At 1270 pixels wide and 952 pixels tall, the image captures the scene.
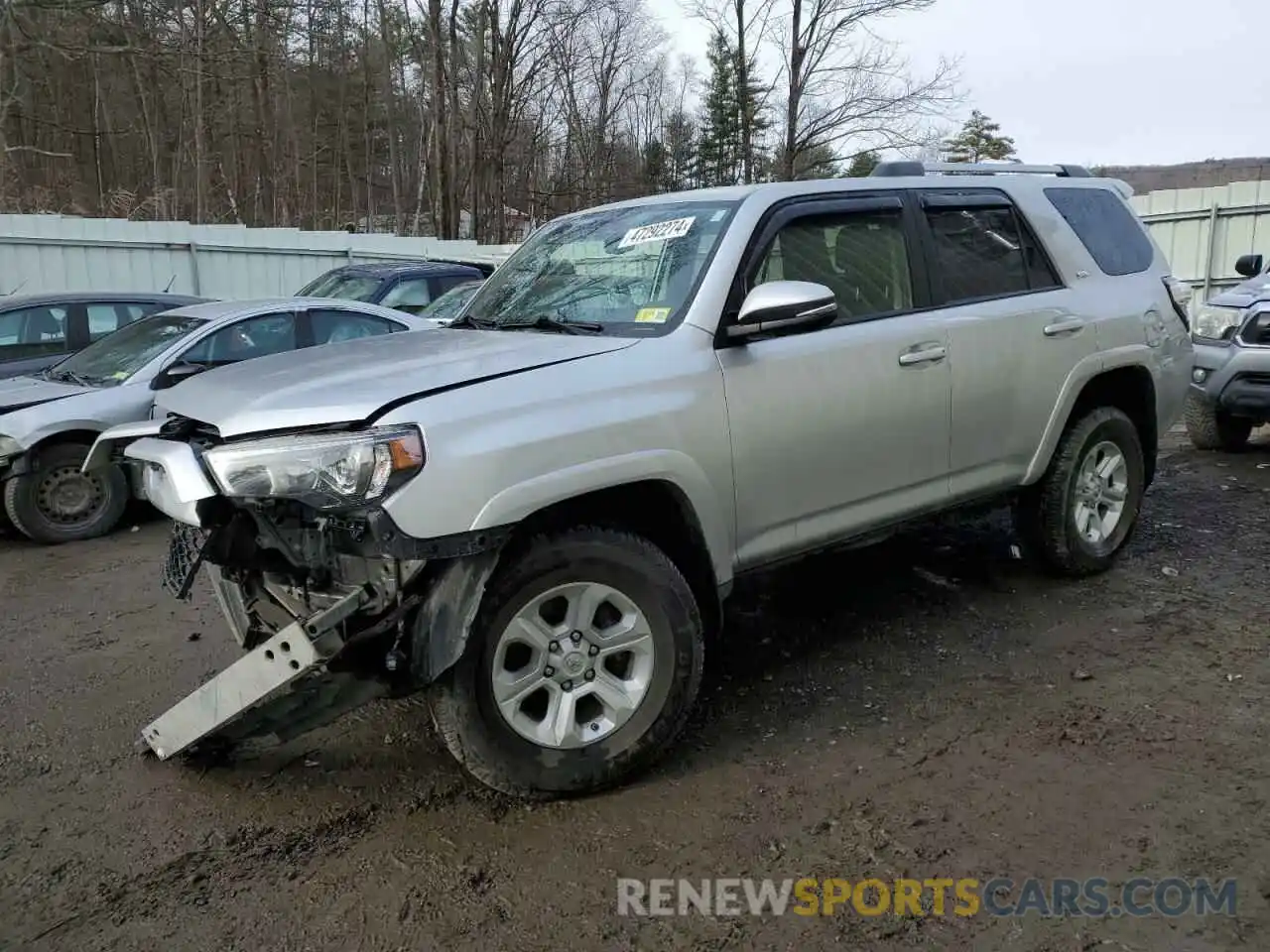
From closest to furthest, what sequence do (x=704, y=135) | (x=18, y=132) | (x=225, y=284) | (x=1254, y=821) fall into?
(x=1254, y=821), (x=225, y=284), (x=18, y=132), (x=704, y=135)

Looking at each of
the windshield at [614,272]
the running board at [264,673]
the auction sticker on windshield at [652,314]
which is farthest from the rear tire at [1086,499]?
the running board at [264,673]

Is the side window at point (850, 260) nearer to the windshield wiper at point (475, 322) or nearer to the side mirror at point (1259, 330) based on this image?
the windshield wiper at point (475, 322)

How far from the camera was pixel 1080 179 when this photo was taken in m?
5.27

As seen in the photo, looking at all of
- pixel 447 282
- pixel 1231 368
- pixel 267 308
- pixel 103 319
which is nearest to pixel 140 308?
pixel 103 319

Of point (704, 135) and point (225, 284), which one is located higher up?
point (704, 135)

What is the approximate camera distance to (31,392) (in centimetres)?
676

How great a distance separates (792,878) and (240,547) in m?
1.89

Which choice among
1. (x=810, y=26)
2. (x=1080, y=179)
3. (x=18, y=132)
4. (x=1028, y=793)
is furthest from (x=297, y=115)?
(x=1028, y=793)

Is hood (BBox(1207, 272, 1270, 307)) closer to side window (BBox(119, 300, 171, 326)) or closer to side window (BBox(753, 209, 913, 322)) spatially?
side window (BBox(753, 209, 913, 322))

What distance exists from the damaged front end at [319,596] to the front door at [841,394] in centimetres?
113

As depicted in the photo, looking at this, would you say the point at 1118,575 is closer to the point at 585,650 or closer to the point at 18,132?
the point at 585,650

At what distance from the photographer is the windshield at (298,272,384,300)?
35.9 feet

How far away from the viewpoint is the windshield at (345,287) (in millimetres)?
10938

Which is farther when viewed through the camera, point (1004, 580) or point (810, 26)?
point (810, 26)
